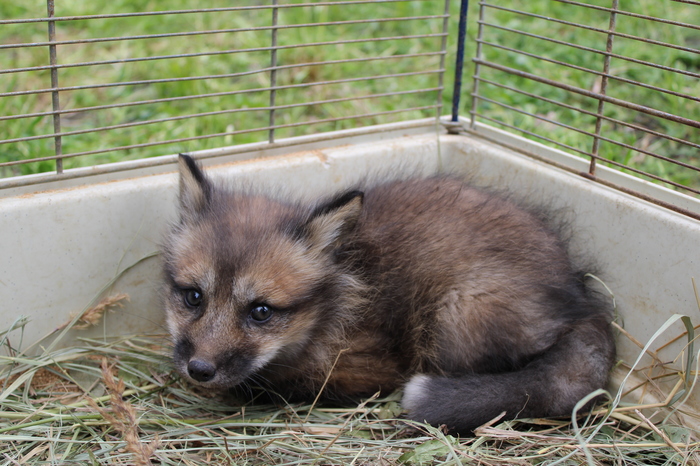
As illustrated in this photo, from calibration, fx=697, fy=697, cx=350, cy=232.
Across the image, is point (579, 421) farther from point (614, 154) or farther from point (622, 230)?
point (614, 154)

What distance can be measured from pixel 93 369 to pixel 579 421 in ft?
7.81

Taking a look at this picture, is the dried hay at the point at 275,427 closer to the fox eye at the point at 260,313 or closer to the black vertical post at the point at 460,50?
the fox eye at the point at 260,313

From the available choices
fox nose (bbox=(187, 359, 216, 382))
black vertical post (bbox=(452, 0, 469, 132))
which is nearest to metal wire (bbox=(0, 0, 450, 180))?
black vertical post (bbox=(452, 0, 469, 132))

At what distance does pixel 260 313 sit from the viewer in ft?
9.96

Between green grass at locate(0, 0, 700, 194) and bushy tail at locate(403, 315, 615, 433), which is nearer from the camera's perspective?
bushy tail at locate(403, 315, 615, 433)

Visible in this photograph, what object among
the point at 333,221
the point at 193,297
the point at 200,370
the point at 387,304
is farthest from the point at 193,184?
the point at 387,304

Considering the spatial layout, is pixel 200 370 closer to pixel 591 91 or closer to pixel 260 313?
pixel 260 313

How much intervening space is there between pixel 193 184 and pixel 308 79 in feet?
10.0

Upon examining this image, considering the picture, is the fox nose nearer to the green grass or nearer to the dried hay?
the dried hay

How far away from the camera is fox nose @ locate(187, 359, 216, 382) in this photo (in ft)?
9.39

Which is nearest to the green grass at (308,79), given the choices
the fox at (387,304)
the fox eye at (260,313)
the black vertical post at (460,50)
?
the black vertical post at (460,50)

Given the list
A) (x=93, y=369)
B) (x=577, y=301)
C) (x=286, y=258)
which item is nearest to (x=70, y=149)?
(x=93, y=369)

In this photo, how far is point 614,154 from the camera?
5.04m

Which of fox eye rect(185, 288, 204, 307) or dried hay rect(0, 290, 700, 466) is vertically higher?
fox eye rect(185, 288, 204, 307)
